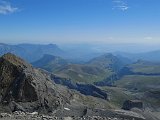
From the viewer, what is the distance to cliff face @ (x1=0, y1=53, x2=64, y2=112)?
4856cm

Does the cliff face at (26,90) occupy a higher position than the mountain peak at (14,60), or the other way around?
the mountain peak at (14,60)

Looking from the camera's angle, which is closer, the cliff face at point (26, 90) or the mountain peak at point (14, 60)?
the cliff face at point (26, 90)

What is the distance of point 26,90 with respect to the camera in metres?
52.0

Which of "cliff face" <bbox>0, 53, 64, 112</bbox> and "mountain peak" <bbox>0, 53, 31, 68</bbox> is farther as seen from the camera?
"mountain peak" <bbox>0, 53, 31, 68</bbox>

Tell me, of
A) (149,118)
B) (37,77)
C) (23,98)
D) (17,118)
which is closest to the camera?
(17,118)

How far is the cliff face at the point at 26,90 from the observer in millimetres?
48562

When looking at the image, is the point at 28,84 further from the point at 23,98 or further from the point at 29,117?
the point at 29,117

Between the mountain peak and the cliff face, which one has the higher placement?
the mountain peak

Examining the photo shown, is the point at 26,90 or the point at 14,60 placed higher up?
the point at 14,60

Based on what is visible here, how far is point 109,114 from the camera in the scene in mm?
45969

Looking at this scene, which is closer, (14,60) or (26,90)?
(26,90)

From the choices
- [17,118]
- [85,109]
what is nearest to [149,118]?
[85,109]

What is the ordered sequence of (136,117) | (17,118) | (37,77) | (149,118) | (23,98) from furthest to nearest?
(37,77)
(23,98)
(149,118)
(136,117)
(17,118)

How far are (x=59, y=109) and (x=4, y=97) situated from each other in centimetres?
981
